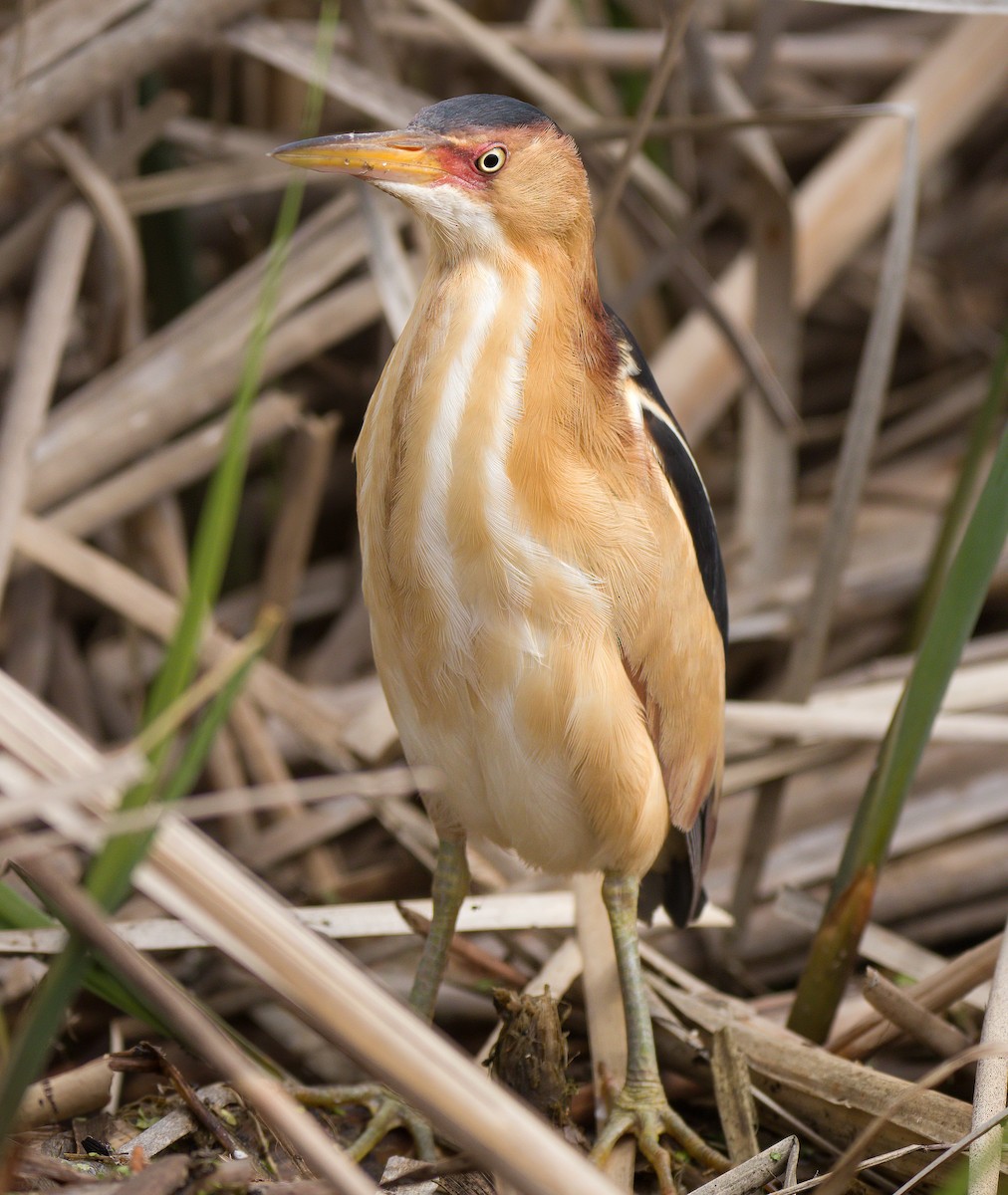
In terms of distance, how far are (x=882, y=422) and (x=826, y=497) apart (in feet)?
1.13

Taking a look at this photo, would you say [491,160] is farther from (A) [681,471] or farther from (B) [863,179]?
(B) [863,179]

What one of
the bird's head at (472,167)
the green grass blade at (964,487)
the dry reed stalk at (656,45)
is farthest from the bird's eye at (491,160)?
the dry reed stalk at (656,45)

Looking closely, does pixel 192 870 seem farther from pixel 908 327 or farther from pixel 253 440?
pixel 908 327

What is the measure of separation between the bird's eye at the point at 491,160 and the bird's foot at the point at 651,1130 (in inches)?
→ 42.3

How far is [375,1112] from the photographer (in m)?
1.70

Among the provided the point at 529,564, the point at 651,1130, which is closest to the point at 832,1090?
the point at 651,1130

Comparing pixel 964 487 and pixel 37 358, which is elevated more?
pixel 37 358

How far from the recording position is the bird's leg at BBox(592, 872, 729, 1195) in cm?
163

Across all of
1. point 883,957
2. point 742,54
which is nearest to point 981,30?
point 742,54

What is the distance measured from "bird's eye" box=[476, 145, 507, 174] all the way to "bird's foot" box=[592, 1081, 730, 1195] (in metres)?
1.08

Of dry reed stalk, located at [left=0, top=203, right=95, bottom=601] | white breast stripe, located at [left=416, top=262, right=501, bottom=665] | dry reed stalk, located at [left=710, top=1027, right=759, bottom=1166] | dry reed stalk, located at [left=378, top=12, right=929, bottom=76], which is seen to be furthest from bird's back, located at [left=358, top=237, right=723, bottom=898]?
dry reed stalk, located at [left=378, top=12, right=929, bottom=76]

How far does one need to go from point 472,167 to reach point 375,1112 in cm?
113

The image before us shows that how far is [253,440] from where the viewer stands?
2.51 meters

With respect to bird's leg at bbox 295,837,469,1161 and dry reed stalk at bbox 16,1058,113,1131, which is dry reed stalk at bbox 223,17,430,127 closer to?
bird's leg at bbox 295,837,469,1161
